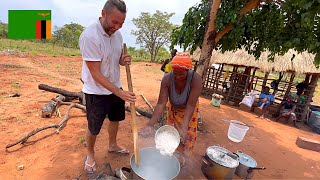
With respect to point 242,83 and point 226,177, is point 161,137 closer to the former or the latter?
point 226,177

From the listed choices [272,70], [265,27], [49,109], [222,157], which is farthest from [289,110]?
[49,109]

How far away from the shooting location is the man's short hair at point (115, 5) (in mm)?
1930

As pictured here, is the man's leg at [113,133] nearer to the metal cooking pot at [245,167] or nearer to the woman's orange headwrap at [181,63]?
the woman's orange headwrap at [181,63]

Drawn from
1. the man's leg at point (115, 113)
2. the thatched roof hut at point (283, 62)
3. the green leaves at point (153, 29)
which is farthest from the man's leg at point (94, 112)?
the green leaves at point (153, 29)

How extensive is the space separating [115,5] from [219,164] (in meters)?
2.12

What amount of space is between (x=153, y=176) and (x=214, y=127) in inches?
141

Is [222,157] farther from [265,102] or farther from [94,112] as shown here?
[265,102]

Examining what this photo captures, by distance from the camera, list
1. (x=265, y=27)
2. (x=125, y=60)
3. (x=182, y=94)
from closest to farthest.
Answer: (x=125, y=60), (x=182, y=94), (x=265, y=27)

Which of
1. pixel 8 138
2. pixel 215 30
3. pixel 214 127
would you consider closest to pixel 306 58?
pixel 214 127

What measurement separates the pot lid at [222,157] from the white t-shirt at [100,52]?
5.03 feet

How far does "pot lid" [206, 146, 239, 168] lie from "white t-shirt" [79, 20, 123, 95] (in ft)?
5.03

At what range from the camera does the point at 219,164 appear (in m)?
2.67

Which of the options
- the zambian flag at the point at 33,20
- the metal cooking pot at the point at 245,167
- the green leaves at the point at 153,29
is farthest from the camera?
the green leaves at the point at 153,29

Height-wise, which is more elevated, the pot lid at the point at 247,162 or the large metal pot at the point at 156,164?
the large metal pot at the point at 156,164
